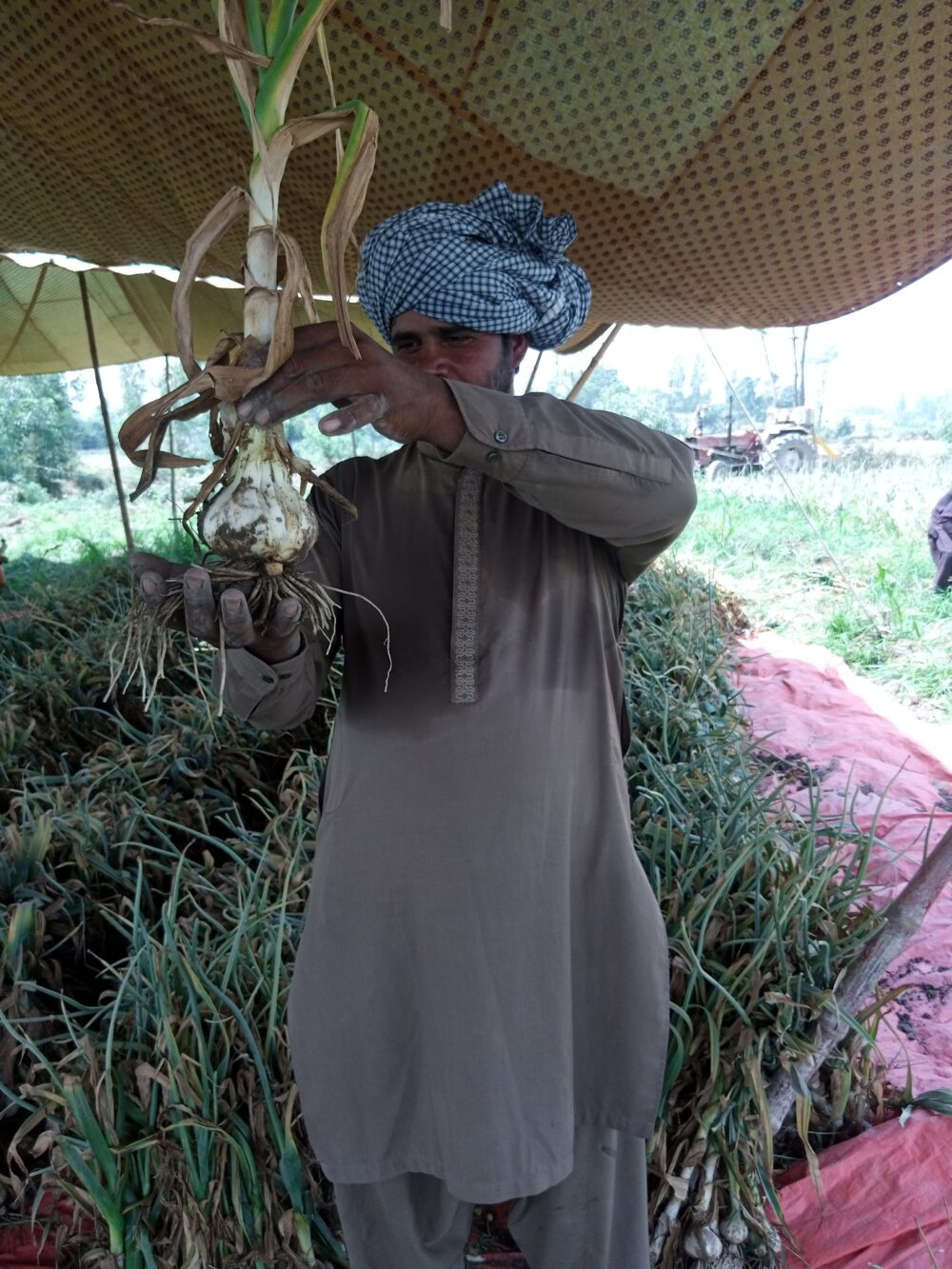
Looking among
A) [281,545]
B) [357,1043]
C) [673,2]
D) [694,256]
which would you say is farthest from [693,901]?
[673,2]

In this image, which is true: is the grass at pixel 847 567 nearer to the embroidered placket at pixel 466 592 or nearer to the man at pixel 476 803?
the man at pixel 476 803

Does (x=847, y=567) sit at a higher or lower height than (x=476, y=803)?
higher

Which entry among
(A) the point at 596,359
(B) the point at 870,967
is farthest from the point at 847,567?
(B) the point at 870,967

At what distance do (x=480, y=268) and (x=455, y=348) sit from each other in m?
0.10

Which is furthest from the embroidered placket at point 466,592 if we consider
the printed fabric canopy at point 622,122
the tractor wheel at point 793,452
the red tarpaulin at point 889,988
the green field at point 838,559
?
the tractor wheel at point 793,452

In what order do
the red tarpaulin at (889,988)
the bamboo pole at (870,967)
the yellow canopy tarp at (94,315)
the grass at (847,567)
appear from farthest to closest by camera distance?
the grass at (847,567)
the yellow canopy tarp at (94,315)
the red tarpaulin at (889,988)
the bamboo pole at (870,967)

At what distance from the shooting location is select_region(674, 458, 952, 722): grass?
450 centimetres

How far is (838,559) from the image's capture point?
641cm

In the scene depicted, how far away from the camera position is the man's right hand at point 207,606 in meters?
0.70

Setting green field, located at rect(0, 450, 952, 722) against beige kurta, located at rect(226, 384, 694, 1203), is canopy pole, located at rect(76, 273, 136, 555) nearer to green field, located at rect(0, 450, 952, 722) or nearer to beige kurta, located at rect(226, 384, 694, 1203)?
green field, located at rect(0, 450, 952, 722)

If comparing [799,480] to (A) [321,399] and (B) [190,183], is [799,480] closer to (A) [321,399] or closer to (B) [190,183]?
(B) [190,183]

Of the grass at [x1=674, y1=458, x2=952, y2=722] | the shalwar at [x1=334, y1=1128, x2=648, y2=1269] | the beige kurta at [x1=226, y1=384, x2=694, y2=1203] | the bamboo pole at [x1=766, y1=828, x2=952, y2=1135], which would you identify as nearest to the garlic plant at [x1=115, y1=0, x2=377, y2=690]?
the beige kurta at [x1=226, y1=384, x2=694, y2=1203]

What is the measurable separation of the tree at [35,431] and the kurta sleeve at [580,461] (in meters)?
17.3

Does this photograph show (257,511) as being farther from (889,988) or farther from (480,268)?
(889,988)
